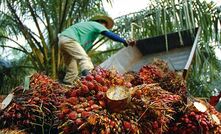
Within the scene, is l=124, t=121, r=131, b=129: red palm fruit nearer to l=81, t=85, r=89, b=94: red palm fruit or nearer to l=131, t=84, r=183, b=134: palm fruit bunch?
l=131, t=84, r=183, b=134: palm fruit bunch

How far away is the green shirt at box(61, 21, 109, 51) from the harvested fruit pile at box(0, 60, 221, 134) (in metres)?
1.57

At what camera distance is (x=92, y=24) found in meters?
3.30

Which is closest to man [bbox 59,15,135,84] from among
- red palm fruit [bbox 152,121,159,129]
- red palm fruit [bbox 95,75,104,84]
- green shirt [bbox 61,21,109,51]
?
green shirt [bbox 61,21,109,51]

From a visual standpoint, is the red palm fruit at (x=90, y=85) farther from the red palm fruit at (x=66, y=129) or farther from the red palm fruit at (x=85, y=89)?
the red palm fruit at (x=66, y=129)

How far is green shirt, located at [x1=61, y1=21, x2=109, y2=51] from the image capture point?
10.8ft

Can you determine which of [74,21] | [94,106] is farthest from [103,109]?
[74,21]

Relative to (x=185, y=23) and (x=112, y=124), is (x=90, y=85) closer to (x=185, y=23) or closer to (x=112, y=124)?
(x=112, y=124)

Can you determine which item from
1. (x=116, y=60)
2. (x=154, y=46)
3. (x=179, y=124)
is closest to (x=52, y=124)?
(x=179, y=124)

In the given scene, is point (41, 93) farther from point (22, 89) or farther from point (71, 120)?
point (71, 120)

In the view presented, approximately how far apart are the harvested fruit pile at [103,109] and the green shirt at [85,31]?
5.17ft

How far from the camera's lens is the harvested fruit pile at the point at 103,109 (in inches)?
52.7

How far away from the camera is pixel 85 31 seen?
3330mm

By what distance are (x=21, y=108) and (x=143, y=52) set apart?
257cm

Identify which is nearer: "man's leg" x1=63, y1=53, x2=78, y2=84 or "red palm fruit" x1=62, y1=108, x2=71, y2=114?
"red palm fruit" x1=62, y1=108, x2=71, y2=114
